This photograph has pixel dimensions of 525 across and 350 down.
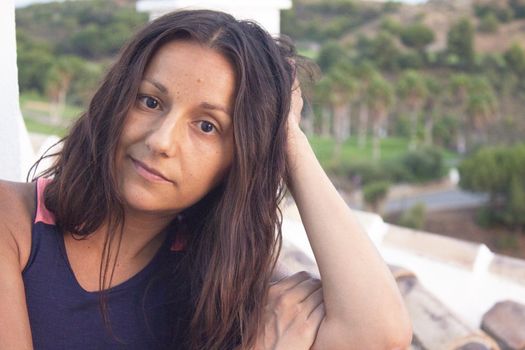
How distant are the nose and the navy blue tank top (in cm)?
22

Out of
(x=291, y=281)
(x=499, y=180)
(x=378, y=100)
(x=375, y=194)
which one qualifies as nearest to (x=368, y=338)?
(x=291, y=281)

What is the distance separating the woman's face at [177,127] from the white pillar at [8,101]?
625mm

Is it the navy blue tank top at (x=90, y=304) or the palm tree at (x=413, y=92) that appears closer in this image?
the navy blue tank top at (x=90, y=304)

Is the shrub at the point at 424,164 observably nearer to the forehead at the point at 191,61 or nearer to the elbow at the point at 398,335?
the elbow at the point at 398,335

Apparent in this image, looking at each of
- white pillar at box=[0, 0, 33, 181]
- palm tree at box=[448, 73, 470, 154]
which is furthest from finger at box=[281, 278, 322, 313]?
palm tree at box=[448, 73, 470, 154]

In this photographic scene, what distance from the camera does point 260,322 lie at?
116cm

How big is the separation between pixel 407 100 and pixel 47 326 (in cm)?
3033

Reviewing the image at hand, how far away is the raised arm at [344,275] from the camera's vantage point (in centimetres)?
113

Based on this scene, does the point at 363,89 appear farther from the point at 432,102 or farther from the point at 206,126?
the point at 206,126

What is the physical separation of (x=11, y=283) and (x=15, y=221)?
100mm

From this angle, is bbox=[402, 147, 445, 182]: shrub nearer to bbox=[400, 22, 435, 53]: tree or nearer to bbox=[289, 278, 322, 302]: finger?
bbox=[400, 22, 435, 53]: tree

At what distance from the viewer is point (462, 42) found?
35469 millimetres

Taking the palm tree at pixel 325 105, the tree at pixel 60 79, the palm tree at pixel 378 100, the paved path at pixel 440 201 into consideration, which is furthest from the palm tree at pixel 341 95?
the tree at pixel 60 79

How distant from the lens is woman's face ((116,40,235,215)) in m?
1.05
